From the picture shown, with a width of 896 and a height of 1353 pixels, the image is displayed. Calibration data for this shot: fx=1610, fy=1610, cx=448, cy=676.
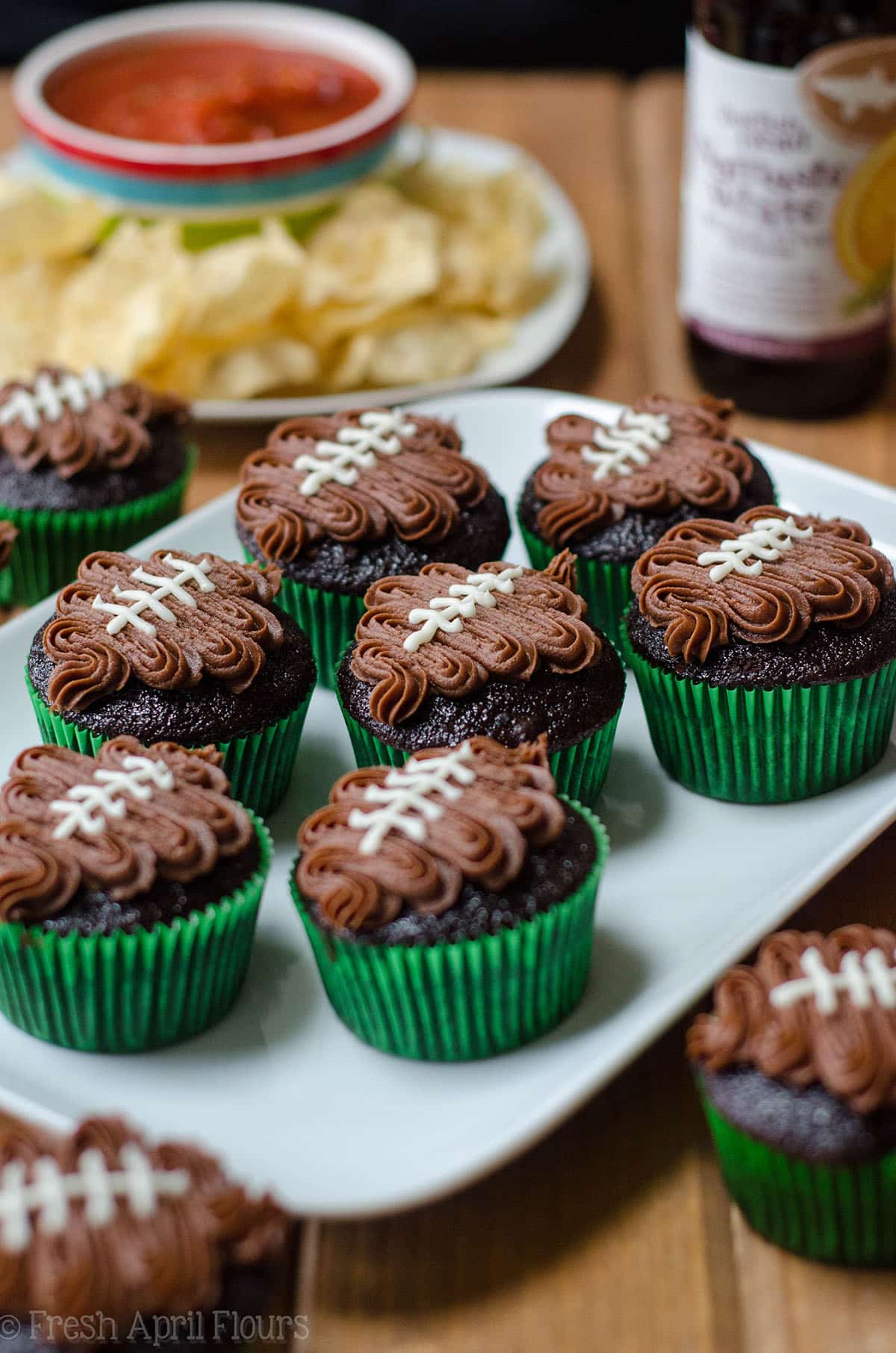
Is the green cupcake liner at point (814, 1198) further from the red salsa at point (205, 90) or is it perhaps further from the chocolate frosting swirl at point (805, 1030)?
the red salsa at point (205, 90)

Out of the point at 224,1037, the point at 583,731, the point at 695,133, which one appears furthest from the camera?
the point at 695,133

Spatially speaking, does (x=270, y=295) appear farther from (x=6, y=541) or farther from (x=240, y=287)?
(x=6, y=541)

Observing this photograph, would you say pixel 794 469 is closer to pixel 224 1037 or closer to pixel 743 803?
pixel 743 803

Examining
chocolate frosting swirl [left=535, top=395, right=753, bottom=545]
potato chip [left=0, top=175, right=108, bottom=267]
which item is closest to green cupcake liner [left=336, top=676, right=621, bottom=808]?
chocolate frosting swirl [left=535, top=395, right=753, bottom=545]

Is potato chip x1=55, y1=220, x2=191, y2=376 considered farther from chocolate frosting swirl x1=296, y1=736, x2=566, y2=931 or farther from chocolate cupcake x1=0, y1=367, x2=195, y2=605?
chocolate frosting swirl x1=296, y1=736, x2=566, y2=931

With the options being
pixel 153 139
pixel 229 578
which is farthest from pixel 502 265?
pixel 229 578

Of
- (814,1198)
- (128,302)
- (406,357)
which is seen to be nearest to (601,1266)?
(814,1198)
